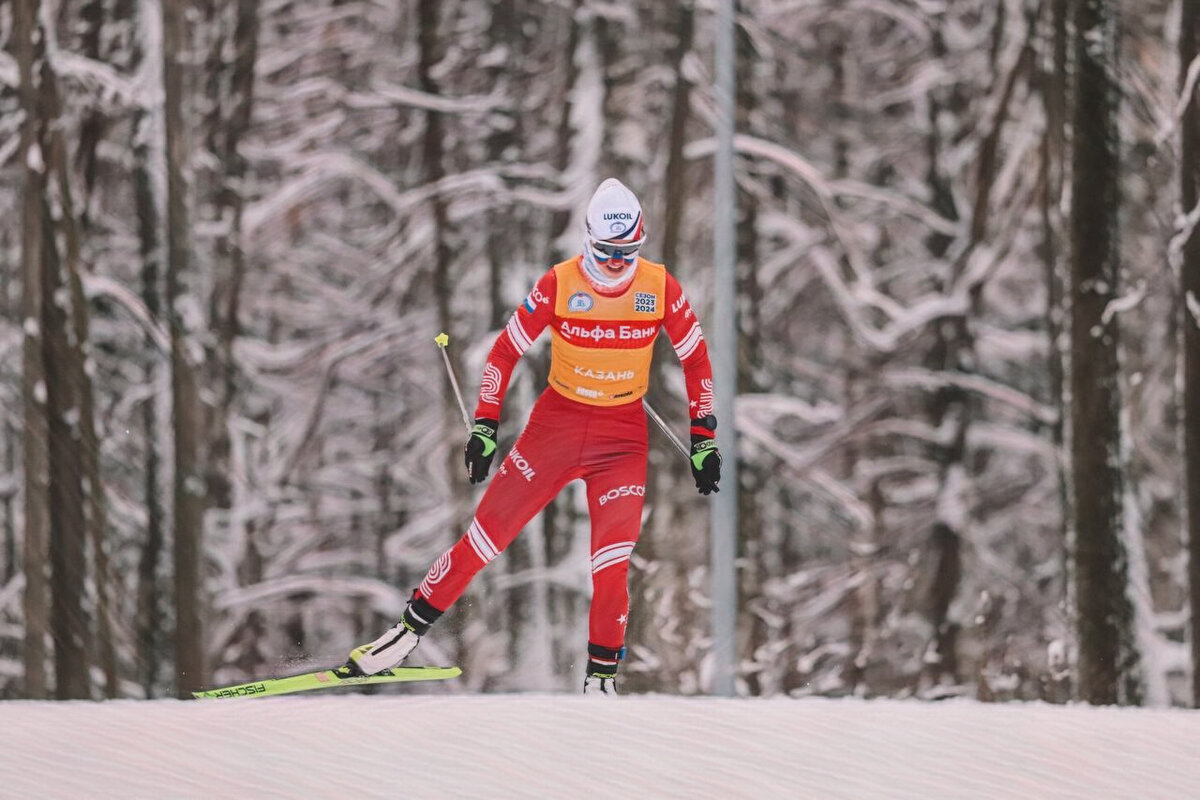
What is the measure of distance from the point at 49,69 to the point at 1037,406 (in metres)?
3.00

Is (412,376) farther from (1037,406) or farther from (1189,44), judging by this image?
(1189,44)

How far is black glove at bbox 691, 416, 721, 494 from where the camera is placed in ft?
9.73

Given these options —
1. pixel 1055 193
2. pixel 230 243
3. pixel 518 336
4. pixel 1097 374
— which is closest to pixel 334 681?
pixel 518 336

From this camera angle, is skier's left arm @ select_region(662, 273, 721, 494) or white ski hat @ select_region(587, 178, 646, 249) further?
skier's left arm @ select_region(662, 273, 721, 494)

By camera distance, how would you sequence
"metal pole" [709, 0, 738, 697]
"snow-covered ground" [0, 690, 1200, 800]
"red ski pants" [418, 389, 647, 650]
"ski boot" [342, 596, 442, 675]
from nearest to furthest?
"snow-covered ground" [0, 690, 1200, 800]
"red ski pants" [418, 389, 647, 650]
"ski boot" [342, 596, 442, 675]
"metal pole" [709, 0, 738, 697]

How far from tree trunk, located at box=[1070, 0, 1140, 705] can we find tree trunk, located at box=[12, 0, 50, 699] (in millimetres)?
2951

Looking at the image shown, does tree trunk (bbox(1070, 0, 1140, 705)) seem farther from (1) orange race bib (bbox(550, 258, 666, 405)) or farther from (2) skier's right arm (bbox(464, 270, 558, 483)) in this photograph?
(2) skier's right arm (bbox(464, 270, 558, 483))

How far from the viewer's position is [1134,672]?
11.0ft

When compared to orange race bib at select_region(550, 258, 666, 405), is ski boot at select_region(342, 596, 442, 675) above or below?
below

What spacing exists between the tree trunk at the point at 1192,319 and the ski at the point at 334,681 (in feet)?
6.83

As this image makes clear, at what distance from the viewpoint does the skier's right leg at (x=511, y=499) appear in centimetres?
297

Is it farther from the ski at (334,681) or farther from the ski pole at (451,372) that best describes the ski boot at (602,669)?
the ski pole at (451,372)

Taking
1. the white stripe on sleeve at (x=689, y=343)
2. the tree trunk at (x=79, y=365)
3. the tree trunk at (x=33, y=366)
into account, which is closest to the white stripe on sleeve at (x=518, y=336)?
the white stripe on sleeve at (x=689, y=343)

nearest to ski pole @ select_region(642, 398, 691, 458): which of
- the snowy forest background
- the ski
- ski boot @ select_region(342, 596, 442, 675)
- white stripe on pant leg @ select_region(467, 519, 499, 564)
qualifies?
the snowy forest background
